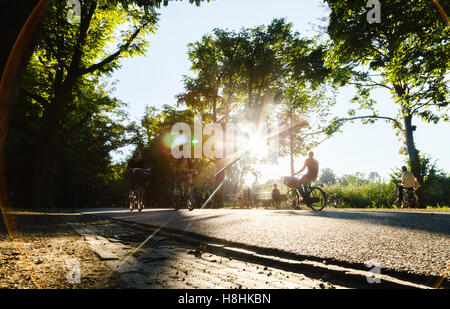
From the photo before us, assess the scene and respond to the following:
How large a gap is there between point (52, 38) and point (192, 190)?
31.1 ft

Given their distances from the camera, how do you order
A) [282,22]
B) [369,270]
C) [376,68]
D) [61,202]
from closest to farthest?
[369,270]
[376,68]
[282,22]
[61,202]

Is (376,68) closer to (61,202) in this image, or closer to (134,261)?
(134,261)

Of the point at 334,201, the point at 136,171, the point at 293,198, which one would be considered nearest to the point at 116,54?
the point at 136,171

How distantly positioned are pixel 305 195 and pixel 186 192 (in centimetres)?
483

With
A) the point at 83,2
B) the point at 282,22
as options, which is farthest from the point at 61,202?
the point at 282,22

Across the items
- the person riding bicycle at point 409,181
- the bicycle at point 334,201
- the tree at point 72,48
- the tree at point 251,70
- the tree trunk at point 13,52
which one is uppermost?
the tree at point 251,70

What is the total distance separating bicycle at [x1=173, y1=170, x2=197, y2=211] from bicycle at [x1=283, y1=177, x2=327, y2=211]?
13.0ft

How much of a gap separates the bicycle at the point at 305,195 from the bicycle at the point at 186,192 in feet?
13.0

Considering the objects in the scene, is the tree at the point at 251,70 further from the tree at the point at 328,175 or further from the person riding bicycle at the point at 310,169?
the tree at the point at 328,175

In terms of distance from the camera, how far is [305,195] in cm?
1112

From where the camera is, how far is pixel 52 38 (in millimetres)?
12586

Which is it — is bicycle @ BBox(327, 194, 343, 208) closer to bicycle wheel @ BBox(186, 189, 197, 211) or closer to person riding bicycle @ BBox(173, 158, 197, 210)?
bicycle wheel @ BBox(186, 189, 197, 211)

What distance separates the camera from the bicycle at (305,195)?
36.1 ft

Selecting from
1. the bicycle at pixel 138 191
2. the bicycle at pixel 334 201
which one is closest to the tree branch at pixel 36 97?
the bicycle at pixel 138 191
